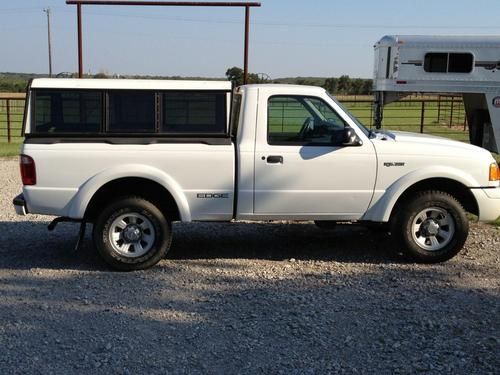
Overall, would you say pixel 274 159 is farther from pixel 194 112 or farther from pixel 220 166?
pixel 194 112

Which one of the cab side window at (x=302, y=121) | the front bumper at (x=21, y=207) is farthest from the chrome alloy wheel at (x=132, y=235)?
the cab side window at (x=302, y=121)

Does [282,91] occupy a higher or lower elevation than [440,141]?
higher

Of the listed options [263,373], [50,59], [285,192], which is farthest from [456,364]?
[50,59]

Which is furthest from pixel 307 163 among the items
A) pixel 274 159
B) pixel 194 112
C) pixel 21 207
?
pixel 21 207

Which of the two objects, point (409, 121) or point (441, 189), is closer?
point (441, 189)

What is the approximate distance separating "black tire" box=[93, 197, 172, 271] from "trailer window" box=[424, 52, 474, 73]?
22.5 feet

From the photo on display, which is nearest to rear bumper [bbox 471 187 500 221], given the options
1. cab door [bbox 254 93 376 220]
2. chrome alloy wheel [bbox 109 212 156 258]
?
cab door [bbox 254 93 376 220]

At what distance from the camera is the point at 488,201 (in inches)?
236

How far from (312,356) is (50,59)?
224 ft

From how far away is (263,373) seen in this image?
3.66m

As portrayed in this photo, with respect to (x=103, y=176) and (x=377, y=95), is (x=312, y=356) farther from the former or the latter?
(x=377, y=95)

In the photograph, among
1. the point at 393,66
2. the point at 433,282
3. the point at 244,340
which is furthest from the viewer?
the point at 393,66

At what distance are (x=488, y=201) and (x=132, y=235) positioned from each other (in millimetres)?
3527

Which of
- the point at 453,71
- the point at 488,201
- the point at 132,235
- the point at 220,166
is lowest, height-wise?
the point at 132,235
